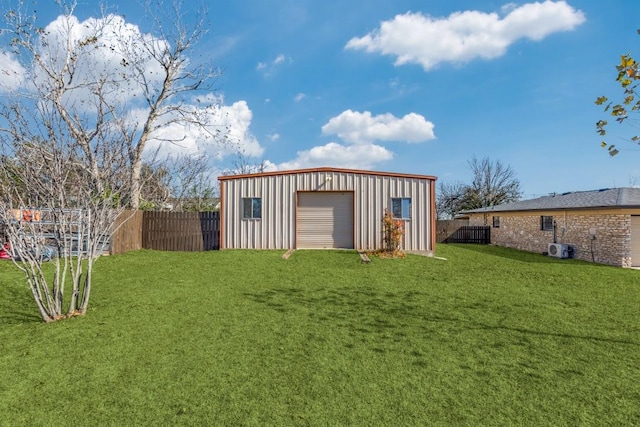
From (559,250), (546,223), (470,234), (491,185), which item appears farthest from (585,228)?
(491,185)

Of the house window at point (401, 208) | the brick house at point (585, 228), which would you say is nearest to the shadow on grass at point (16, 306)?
the house window at point (401, 208)

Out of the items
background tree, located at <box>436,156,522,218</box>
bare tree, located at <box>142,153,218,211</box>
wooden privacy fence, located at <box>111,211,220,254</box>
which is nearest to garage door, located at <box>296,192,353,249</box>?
Answer: wooden privacy fence, located at <box>111,211,220,254</box>

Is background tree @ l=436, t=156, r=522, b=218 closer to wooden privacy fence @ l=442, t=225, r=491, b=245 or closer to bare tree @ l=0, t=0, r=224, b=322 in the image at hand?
wooden privacy fence @ l=442, t=225, r=491, b=245

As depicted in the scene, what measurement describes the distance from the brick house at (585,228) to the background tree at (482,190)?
14446 millimetres

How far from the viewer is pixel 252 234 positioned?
1273 cm

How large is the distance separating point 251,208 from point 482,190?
92.0 feet

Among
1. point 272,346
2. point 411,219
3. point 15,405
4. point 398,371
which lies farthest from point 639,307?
point 15,405

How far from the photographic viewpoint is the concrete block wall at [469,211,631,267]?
11656 millimetres

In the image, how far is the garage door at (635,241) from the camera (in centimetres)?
1166

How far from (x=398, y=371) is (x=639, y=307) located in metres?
5.34

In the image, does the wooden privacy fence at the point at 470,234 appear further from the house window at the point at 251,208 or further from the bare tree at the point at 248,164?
the bare tree at the point at 248,164

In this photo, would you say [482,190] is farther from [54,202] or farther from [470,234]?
[54,202]

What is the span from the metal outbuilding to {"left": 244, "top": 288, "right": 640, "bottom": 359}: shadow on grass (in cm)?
630

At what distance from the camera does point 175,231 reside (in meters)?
13.9
